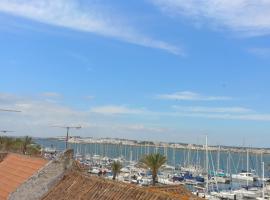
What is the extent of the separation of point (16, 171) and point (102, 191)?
838 cm

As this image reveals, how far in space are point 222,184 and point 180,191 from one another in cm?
6597

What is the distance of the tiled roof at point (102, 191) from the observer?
55.4ft

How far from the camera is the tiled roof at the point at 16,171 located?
23144 millimetres

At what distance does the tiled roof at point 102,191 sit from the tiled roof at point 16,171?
267 cm

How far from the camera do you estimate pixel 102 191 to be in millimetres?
19047

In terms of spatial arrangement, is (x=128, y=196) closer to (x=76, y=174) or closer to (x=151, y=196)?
(x=151, y=196)

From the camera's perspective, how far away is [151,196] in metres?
16.6

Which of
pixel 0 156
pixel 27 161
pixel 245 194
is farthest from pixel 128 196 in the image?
pixel 245 194

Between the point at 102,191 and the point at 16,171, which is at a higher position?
the point at 16,171

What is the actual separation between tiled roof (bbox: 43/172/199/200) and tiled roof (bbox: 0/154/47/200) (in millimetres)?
2665

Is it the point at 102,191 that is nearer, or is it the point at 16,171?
the point at 102,191

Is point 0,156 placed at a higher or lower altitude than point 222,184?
higher

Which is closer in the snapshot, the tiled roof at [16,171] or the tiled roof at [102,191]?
the tiled roof at [102,191]

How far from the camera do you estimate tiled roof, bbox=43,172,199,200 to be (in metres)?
16.9
